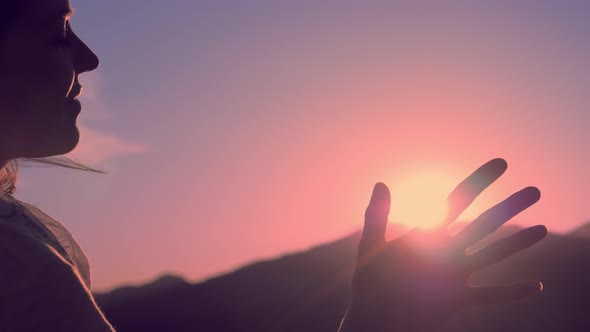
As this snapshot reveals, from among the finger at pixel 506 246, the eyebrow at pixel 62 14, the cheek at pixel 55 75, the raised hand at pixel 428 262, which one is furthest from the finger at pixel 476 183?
the eyebrow at pixel 62 14

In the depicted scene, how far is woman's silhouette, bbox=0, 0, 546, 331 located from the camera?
1644mm

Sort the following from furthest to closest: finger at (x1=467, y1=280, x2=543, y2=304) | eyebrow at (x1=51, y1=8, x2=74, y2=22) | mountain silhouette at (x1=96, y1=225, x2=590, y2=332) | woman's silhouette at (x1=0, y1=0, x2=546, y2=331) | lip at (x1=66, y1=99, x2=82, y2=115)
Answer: mountain silhouette at (x1=96, y1=225, x2=590, y2=332)
lip at (x1=66, y1=99, x2=82, y2=115)
eyebrow at (x1=51, y1=8, x2=74, y2=22)
finger at (x1=467, y1=280, x2=543, y2=304)
woman's silhouette at (x1=0, y1=0, x2=546, y2=331)

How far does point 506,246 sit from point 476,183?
0.72 feet

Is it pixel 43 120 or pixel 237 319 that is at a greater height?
pixel 43 120

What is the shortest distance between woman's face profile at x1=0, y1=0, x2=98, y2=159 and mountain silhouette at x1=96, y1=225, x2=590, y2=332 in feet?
49.5

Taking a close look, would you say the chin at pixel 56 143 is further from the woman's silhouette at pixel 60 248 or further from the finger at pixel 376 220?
the finger at pixel 376 220

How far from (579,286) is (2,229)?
18.7 m

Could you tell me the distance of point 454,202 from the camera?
1.95 metres

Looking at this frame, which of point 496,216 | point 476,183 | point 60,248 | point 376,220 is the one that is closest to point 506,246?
point 496,216

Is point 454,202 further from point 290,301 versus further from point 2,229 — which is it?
point 290,301

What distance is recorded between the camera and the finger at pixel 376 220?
1914mm

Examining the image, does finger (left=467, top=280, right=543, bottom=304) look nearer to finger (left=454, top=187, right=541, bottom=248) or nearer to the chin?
finger (left=454, top=187, right=541, bottom=248)

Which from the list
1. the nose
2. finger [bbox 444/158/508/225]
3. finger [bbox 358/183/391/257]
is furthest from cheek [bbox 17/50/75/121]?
finger [bbox 444/158/508/225]

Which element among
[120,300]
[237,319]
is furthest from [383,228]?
[120,300]
